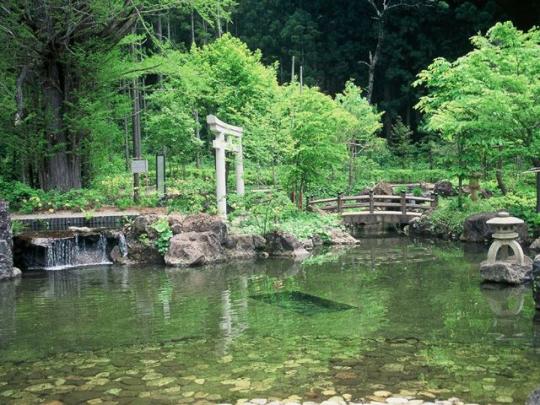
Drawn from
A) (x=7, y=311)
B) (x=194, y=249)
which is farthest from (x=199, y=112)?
(x=7, y=311)

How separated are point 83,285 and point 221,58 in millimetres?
12859

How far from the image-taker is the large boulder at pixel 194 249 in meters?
13.4

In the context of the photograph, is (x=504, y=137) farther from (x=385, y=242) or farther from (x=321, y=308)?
(x=321, y=308)

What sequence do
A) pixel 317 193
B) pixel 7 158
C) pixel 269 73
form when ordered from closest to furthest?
1. pixel 7 158
2. pixel 269 73
3. pixel 317 193

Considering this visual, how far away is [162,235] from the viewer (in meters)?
14.3

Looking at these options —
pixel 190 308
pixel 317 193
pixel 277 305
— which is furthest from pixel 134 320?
pixel 317 193

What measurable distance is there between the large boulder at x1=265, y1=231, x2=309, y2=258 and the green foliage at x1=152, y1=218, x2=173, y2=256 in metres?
2.45

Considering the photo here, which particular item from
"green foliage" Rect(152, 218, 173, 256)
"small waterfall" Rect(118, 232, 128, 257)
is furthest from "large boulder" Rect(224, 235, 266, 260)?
"small waterfall" Rect(118, 232, 128, 257)

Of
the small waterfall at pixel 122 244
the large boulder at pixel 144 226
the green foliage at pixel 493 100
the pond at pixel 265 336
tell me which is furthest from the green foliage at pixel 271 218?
the green foliage at pixel 493 100

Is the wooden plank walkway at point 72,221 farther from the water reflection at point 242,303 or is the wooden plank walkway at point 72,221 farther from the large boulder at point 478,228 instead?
the large boulder at point 478,228

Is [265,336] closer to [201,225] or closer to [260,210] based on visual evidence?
[201,225]

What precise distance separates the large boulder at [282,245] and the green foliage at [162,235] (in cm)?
245

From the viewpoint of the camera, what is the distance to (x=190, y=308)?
30.6 ft

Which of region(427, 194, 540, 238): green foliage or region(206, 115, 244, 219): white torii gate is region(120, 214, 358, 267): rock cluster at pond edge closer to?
region(206, 115, 244, 219): white torii gate
